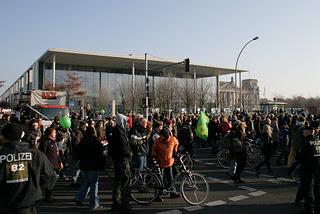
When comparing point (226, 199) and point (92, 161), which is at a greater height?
point (92, 161)

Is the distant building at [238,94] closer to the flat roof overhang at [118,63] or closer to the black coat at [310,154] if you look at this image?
the flat roof overhang at [118,63]

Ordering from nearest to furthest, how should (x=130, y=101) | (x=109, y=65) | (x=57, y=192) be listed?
(x=57, y=192) → (x=130, y=101) → (x=109, y=65)

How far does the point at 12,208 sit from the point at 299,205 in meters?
6.29

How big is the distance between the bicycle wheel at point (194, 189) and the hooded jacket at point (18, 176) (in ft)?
14.9

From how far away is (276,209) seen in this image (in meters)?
7.78

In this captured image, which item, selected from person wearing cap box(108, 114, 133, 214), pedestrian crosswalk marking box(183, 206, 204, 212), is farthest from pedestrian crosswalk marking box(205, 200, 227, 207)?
person wearing cap box(108, 114, 133, 214)

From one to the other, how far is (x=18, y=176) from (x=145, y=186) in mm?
4552

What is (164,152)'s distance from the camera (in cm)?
852

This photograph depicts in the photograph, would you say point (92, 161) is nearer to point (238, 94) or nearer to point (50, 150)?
point (50, 150)

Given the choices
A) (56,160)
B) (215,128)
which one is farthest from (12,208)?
(215,128)

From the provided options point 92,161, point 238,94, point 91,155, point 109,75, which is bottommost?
point 92,161

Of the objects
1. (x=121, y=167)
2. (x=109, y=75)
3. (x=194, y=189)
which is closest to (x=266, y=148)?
(x=194, y=189)

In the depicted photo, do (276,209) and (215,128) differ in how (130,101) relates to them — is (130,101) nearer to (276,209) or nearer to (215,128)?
(215,128)

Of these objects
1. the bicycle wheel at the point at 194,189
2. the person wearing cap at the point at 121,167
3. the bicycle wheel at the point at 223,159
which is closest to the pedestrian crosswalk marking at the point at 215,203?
the bicycle wheel at the point at 194,189
